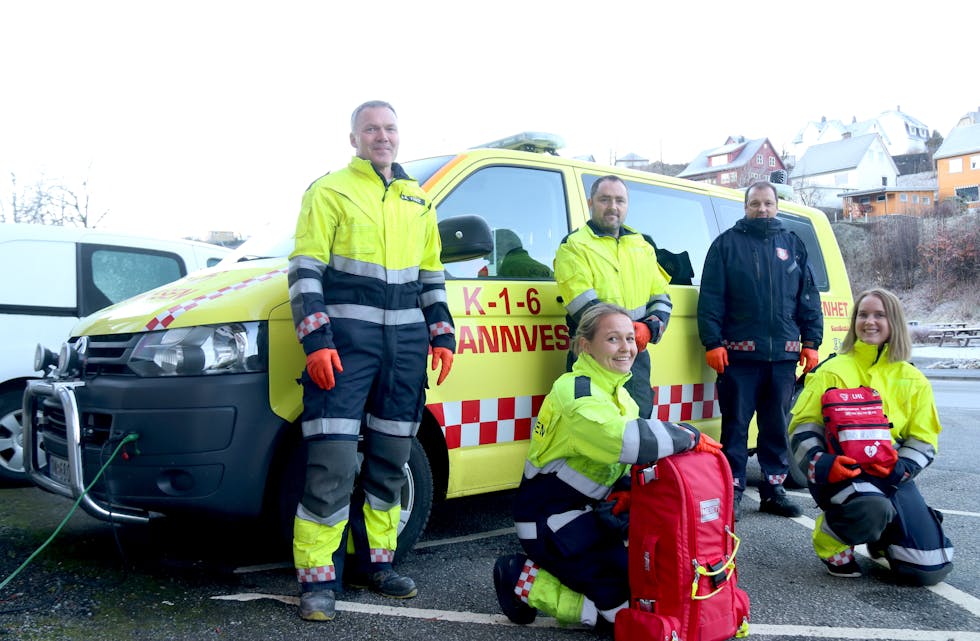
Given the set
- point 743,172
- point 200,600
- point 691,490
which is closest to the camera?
point 691,490

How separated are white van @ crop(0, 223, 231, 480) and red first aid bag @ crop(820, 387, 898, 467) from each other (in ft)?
15.0

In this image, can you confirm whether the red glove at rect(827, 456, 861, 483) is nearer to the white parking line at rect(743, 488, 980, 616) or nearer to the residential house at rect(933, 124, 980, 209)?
the white parking line at rect(743, 488, 980, 616)

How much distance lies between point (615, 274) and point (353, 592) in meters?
1.86

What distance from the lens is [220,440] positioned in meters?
3.01

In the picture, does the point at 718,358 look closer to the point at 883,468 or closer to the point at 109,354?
the point at 883,468

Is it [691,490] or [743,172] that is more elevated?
[743,172]

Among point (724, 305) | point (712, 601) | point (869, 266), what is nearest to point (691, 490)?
point (712, 601)

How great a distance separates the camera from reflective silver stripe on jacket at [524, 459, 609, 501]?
2957 mm

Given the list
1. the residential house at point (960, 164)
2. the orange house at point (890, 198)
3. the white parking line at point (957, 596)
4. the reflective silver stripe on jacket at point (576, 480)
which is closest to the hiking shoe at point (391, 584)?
the reflective silver stripe on jacket at point (576, 480)

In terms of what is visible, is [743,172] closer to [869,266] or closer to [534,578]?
[869,266]

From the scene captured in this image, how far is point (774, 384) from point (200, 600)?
3.21 metres

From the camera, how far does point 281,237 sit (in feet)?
12.9

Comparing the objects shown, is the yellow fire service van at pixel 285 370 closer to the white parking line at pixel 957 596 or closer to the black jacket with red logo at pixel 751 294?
the black jacket with red logo at pixel 751 294

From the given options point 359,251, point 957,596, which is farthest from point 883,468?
point 359,251
